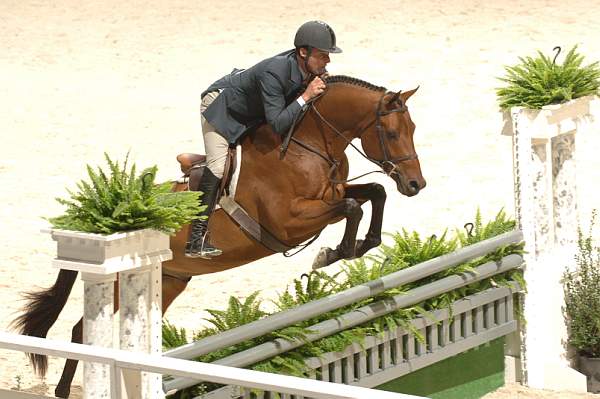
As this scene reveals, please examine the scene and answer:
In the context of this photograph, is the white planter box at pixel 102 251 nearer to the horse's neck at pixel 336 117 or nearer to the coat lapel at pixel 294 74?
the coat lapel at pixel 294 74

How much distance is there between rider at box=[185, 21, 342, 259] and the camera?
6.94 m

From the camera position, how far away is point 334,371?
664 centimetres

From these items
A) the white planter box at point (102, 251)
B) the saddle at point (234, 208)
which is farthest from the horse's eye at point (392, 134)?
the white planter box at point (102, 251)

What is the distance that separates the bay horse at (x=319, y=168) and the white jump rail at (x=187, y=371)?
2.25 meters

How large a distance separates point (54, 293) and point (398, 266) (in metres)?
1.85

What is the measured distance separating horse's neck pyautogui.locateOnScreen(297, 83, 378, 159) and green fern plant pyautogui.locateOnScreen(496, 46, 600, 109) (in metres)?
1.20

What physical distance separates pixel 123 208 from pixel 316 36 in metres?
2.00

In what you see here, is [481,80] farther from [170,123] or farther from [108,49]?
[108,49]

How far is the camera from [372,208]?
7.01m

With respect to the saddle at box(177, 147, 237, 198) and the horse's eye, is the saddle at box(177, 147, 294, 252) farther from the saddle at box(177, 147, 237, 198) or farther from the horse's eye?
the horse's eye

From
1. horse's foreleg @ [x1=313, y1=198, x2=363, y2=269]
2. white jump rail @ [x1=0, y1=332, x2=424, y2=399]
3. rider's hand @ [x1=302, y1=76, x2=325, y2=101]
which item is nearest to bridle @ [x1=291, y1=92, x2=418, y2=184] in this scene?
rider's hand @ [x1=302, y1=76, x2=325, y2=101]

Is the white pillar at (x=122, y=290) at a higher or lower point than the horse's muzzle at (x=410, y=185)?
lower

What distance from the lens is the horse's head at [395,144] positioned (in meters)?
7.07

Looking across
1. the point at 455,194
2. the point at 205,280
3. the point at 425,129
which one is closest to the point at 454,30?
the point at 425,129
